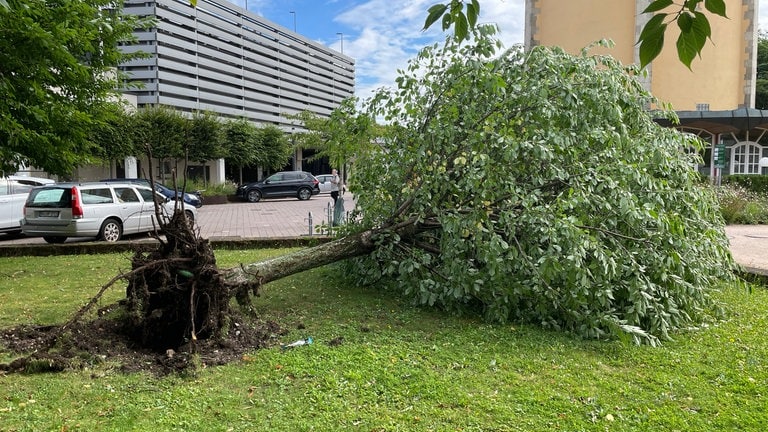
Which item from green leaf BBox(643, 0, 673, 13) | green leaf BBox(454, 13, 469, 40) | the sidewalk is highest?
green leaf BBox(454, 13, 469, 40)

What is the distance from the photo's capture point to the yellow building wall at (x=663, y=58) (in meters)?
28.9

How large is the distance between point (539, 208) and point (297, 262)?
2.43m

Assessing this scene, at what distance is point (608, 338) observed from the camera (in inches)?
186

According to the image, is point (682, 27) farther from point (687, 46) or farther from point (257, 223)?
point (257, 223)

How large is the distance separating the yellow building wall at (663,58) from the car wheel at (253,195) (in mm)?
17246

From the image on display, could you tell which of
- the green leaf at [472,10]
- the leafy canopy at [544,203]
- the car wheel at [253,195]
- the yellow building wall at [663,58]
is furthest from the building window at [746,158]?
the green leaf at [472,10]

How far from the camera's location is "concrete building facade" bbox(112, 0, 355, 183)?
37781 mm

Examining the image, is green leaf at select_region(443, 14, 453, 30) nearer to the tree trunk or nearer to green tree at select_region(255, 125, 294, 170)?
the tree trunk

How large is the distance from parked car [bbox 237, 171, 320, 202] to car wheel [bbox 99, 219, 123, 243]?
16663 millimetres

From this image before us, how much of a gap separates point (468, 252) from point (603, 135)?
5.67 feet

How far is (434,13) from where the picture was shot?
2.27 m

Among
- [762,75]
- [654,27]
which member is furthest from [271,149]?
[762,75]

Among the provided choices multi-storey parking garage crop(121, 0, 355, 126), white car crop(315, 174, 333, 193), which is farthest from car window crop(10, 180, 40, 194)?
white car crop(315, 174, 333, 193)

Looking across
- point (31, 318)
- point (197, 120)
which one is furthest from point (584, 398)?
point (197, 120)
